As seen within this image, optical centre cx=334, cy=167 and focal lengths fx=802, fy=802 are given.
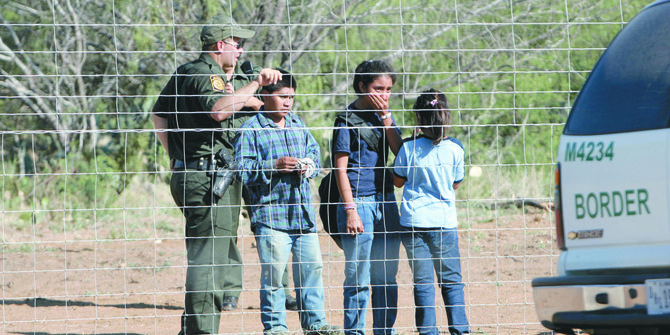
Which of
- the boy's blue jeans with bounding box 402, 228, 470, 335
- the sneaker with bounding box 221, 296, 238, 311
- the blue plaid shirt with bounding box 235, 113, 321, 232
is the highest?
the blue plaid shirt with bounding box 235, 113, 321, 232

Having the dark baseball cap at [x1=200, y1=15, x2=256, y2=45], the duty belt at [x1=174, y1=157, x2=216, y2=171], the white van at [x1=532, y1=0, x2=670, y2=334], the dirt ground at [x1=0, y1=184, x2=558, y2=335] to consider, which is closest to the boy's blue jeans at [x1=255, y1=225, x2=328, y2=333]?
the dirt ground at [x1=0, y1=184, x2=558, y2=335]

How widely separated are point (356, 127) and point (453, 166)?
24.7 inches

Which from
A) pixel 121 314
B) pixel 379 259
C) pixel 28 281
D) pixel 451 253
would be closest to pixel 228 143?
pixel 379 259

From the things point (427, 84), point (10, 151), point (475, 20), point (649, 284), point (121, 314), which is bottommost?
point (121, 314)

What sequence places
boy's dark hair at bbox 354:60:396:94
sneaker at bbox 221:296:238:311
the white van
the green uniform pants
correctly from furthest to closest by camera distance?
1. sneaker at bbox 221:296:238:311
2. boy's dark hair at bbox 354:60:396:94
3. the green uniform pants
4. the white van

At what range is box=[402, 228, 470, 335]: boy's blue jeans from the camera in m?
4.68

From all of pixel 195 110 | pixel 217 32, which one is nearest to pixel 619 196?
pixel 195 110

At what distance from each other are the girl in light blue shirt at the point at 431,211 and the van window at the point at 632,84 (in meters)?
1.39

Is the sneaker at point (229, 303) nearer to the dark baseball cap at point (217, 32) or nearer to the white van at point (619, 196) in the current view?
the dark baseball cap at point (217, 32)

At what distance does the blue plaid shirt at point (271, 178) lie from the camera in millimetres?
4820

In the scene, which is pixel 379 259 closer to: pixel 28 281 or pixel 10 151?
pixel 28 281

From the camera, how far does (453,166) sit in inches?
189

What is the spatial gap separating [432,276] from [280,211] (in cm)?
99

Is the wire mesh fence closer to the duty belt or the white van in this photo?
the duty belt
